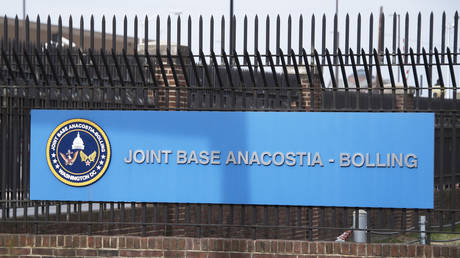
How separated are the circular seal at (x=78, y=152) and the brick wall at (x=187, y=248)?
0.80 m

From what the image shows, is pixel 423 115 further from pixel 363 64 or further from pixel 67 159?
pixel 67 159

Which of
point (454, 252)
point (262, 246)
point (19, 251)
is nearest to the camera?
point (454, 252)

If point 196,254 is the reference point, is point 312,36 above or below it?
above

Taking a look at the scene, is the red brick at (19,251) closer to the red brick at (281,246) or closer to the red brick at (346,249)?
the red brick at (281,246)

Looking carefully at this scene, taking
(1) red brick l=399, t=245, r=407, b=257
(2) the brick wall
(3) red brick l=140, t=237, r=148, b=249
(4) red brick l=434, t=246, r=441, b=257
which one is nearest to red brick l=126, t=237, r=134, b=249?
(2) the brick wall

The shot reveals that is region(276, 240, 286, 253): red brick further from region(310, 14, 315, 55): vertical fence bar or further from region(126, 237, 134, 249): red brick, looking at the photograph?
region(310, 14, 315, 55): vertical fence bar

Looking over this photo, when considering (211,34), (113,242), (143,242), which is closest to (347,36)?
(211,34)

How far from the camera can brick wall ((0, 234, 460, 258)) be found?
29.1 feet

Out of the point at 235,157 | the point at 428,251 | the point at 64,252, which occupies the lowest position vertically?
the point at 64,252

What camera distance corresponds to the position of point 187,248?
9.25 meters

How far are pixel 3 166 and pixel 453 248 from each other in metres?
5.82

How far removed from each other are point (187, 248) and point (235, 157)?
1.27 meters

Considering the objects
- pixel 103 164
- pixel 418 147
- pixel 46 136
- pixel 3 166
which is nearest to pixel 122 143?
pixel 103 164

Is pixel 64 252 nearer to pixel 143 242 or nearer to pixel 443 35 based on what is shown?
pixel 143 242
